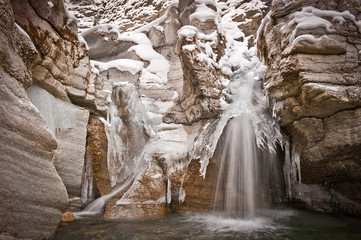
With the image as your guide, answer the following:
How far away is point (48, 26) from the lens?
17.3 ft

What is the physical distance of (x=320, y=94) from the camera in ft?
15.5

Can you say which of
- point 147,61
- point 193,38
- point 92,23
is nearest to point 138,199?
point 193,38

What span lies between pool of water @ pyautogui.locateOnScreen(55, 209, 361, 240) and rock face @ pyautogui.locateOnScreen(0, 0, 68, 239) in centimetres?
165

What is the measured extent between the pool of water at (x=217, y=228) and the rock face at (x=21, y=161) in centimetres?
165

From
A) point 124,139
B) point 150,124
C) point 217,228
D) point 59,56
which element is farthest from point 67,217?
point 150,124

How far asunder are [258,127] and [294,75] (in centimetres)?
191

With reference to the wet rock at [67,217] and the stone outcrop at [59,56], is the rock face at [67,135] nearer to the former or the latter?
the stone outcrop at [59,56]

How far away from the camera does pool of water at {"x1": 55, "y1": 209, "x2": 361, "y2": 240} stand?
4.03m

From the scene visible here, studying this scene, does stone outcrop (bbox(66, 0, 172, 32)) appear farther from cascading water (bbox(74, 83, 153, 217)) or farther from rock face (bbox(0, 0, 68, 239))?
rock face (bbox(0, 0, 68, 239))

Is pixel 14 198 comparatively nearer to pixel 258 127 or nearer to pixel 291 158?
pixel 258 127

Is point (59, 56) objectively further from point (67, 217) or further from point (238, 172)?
point (238, 172)

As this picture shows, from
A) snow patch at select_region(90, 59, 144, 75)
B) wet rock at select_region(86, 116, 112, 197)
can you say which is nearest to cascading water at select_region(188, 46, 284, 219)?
wet rock at select_region(86, 116, 112, 197)

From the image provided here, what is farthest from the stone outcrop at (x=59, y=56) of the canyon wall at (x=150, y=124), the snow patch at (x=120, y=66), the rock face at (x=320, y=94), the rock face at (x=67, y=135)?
the rock face at (x=320, y=94)

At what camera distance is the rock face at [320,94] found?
4793mm
